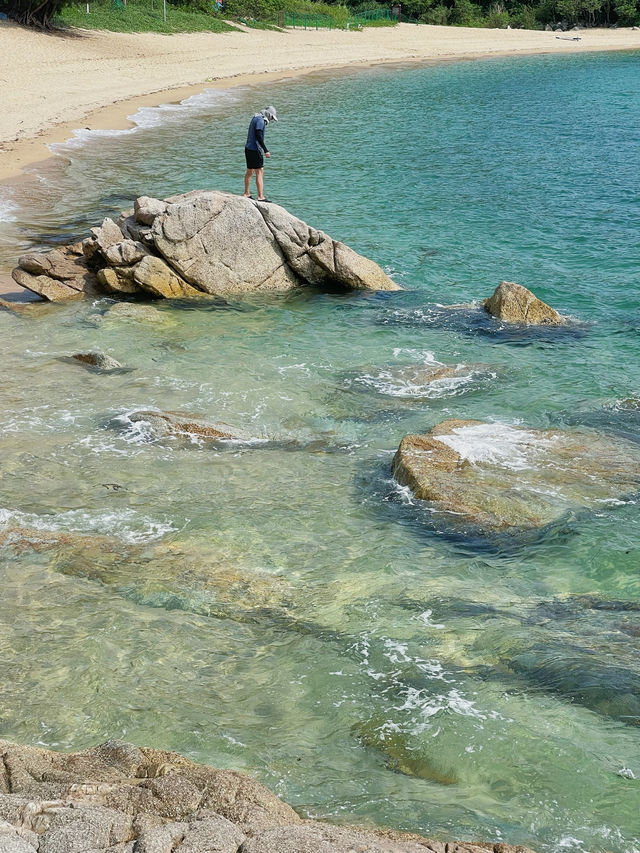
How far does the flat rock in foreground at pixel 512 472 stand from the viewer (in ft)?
31.4

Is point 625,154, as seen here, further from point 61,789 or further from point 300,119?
point 61,789

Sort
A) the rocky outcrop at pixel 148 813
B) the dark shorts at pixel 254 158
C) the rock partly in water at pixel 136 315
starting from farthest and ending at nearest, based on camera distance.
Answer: the dark shorts at pixel 254 158
the rock partly in water at pixel 136 315
the rocky outcrop at pixel 148 813

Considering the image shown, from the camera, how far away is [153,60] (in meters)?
52.4

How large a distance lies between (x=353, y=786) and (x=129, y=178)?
24815 mm

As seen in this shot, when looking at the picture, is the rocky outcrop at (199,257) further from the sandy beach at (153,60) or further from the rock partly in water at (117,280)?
the sandy beach at (153,60)

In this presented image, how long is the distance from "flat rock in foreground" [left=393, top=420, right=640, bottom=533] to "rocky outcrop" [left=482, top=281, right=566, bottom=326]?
5206 millimetres

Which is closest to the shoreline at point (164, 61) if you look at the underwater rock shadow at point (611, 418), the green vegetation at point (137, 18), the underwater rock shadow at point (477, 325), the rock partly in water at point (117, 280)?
the green vegetation at point (137, 18)

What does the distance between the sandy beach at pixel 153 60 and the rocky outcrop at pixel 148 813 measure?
24259mm

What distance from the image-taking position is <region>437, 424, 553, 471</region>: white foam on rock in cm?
1067

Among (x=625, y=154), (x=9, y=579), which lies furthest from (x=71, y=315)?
(x=625, y=154)

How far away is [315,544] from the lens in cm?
915

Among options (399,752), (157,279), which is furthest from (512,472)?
(157,279)

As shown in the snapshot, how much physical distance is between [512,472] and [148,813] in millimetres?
6755

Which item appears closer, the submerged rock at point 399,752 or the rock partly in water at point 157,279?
the submerged rock at point 399,752
